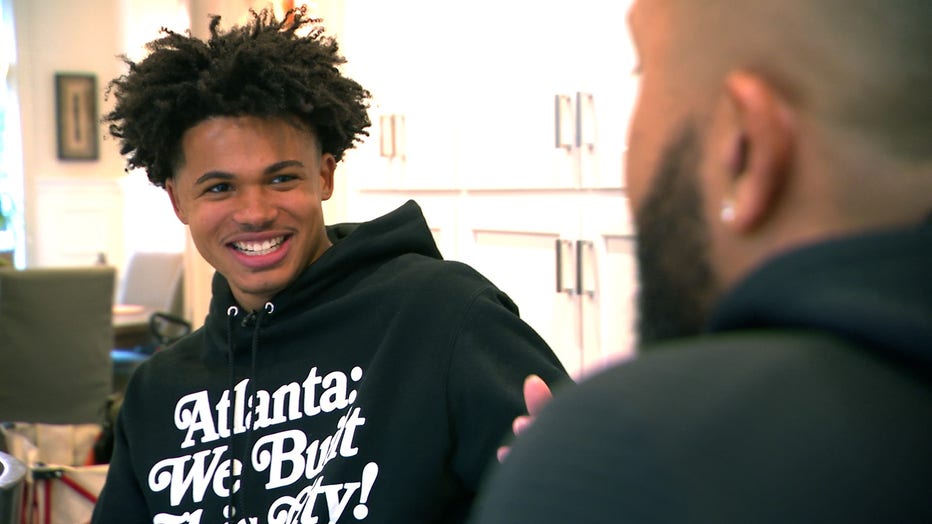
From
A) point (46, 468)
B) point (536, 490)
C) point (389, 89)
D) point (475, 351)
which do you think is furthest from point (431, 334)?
point (389, 89)

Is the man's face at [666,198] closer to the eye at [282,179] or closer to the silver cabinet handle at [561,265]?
the eye at [282,179]

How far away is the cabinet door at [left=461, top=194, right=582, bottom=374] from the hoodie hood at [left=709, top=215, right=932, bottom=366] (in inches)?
73.3

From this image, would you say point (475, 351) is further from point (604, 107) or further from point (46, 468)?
point (46, 468)

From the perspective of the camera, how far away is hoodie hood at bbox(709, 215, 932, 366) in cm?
38

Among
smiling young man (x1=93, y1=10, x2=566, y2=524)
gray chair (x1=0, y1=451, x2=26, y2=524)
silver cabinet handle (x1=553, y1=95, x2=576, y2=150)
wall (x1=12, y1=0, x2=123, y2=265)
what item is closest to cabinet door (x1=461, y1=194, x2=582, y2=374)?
silver cabinet handle (x1=553, y1=95, x2=576, y2=150)

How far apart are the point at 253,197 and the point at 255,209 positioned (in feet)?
0.07

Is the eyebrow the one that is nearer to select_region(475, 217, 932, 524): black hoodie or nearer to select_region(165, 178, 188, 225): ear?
select_region(165, 178, 188, 225): ear

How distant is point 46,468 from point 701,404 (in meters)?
1.90

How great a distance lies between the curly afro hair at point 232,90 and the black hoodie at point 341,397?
0.58 feet

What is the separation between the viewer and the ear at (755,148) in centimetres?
42

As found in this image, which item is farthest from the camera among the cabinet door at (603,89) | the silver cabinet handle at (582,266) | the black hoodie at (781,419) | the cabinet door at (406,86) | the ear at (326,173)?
the cabinet door at (406,86)

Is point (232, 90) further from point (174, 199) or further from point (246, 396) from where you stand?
point (246, 396)

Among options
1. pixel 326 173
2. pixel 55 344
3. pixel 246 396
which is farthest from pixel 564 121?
pixel 55 344

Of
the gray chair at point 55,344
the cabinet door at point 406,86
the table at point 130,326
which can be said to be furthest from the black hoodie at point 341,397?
the table at point 130,326
